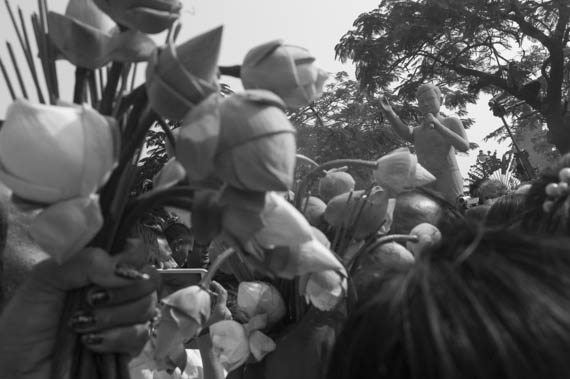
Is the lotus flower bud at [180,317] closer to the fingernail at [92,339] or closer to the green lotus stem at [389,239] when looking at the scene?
the fingernail at [92,339]

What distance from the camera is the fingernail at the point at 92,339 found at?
2.74 feet

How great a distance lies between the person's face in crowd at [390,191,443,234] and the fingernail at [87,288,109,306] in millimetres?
1116

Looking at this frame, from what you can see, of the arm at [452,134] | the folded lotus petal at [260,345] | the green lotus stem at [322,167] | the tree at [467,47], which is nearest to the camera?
the green lotus stem at [322,167]

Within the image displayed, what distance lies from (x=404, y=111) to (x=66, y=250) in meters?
12.1

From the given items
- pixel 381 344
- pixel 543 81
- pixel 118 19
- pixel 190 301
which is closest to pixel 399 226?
pixel 190 301

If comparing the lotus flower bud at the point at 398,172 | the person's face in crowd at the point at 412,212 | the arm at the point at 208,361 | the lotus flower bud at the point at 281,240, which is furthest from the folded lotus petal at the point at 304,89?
the arm at the point at 208,361

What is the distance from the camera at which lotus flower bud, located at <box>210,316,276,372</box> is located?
142 centimetres

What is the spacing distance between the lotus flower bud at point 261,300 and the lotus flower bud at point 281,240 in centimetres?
55

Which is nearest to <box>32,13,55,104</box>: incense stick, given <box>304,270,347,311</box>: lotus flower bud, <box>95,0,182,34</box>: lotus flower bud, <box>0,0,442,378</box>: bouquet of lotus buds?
<box>0,0,442,378</box>: bouquet of lotus buds

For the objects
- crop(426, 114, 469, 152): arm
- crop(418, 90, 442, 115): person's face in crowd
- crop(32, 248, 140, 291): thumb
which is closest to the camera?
crop(32, 248, 140, 291): thumb

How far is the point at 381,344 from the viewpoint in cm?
59

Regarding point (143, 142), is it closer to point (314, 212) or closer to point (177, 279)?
point (314, 212)

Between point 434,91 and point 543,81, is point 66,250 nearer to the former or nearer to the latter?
point 434,91

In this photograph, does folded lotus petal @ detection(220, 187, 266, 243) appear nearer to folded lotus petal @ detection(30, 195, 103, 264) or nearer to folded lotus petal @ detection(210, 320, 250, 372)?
folded lotus petal @ detection(30, 195, 103, 264)
